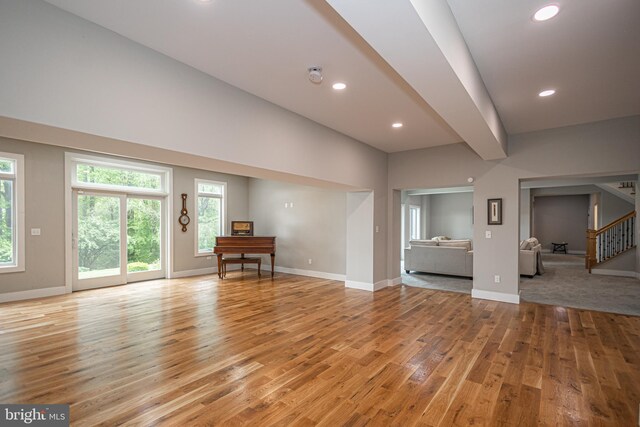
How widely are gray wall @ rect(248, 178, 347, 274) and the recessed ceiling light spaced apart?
4959 millimetres

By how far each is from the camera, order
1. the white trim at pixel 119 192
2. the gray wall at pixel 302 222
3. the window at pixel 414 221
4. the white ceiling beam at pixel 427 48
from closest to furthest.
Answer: the white ceiling beam at pixel 427 48 → the white trim at pixel 119 192 → the gray wall at pixel 302 222 → the window at pixel 414 221

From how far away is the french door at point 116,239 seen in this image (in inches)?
225

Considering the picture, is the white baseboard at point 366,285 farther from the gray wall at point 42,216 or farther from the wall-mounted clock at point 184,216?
the gray wall at point 42,216

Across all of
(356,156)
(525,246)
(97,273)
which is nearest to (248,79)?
(356,156)

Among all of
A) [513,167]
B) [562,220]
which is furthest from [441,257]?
[562,220]

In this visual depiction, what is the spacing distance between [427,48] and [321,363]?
8.75 feet

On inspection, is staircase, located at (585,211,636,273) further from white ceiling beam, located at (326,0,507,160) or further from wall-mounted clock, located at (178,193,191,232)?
wall-mounted clock, located at (178,193,191,232)

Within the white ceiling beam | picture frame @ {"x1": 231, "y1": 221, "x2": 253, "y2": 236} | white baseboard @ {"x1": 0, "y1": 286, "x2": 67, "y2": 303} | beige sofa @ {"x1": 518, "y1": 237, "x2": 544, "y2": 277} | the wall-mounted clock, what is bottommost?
white baseboard @ {"x1": 0, "y1": 286, "x2": 67, "y2": 303}

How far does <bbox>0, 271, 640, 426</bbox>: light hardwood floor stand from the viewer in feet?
6.93

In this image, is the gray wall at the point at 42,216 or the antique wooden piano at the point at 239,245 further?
the antique wooden piano at the point at 239,245

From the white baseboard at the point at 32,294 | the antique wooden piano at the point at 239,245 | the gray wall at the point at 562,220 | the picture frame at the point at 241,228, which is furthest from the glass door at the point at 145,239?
the gray wall at the point at 562,220

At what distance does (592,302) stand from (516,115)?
3.42 metres

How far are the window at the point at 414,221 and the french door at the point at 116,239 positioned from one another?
868cm

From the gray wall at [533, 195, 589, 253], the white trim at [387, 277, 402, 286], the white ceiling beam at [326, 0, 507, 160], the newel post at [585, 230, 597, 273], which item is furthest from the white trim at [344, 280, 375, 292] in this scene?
the gray wall at [533, 195, 589, 253]
